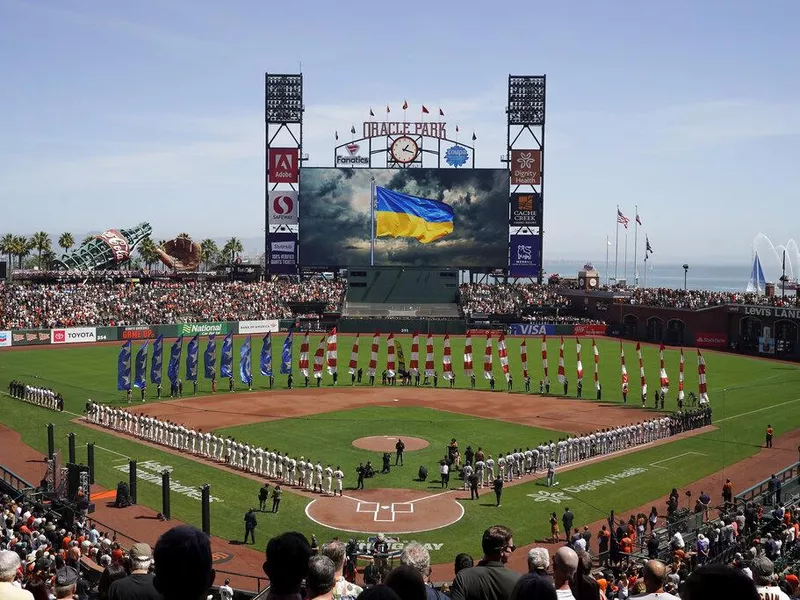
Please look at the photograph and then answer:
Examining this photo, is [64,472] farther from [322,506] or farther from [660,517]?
[660,517]

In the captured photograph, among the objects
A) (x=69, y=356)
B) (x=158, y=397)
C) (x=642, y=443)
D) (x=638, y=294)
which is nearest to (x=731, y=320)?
(x=638, y=294)

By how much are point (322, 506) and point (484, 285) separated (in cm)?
8087

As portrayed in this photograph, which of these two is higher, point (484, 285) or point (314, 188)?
point (314, 188)

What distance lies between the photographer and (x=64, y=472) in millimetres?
31422

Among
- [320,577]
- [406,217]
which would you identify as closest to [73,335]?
[406,217]

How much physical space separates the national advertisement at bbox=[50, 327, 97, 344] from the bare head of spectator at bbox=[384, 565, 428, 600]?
81.3 m

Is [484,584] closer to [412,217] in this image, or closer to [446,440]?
[446,440]

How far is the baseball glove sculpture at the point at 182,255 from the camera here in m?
127

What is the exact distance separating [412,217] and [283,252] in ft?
56.9

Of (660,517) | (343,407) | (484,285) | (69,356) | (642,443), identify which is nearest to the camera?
(660,517)

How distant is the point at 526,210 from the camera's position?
10625cm

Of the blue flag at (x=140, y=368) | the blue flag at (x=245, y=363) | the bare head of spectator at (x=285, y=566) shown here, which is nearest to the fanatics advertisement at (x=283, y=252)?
the blue flag at (x=245, y=363)

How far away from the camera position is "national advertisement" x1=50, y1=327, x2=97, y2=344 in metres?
80.3

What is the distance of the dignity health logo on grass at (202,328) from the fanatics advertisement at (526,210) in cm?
4030
